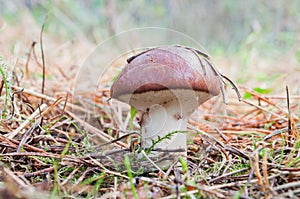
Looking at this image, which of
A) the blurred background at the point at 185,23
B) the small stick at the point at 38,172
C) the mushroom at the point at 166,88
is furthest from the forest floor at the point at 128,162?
the blurred background at the point at 185,23

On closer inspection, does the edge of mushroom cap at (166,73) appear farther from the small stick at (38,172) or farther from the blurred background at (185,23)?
the blurred background at (185,23)

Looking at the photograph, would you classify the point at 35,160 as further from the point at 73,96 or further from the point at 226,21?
the point at 226,21

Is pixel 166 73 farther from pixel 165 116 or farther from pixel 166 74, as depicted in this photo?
pixel 165 116

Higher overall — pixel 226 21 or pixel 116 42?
pixel 226 21

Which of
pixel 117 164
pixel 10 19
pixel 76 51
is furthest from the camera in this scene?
pixel 10 19

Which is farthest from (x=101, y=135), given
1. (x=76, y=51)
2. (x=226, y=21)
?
(x=226, y=21)

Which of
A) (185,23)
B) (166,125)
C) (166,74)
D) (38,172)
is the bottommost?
(38,172)

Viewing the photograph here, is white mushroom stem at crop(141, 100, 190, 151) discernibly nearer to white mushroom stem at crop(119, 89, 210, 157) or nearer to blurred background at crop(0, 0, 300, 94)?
white mushroom stem at crop(119, 89, 210, 157)

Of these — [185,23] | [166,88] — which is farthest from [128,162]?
[185,23]
